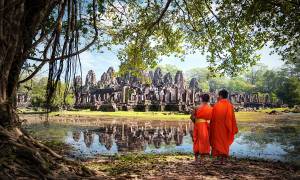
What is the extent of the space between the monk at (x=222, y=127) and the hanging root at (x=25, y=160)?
195 inches

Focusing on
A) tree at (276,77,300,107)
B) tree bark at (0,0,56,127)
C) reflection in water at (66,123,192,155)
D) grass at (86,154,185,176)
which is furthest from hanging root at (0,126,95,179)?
tree at (276,77,300,107)

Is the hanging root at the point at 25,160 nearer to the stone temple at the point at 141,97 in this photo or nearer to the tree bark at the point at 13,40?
the tree bark at the point at 13,40

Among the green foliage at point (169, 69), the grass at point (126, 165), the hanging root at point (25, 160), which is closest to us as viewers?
the hanging root at point (25, 160)

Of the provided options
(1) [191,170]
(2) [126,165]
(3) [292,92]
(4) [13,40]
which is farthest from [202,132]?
(3) [292,92]

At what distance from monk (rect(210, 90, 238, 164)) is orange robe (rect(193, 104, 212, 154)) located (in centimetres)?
20

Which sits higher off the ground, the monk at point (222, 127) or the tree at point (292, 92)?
the tree at point (292, 92)

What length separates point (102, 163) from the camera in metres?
9.09

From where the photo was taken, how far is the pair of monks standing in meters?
9.86

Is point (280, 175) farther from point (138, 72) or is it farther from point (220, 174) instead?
point (138, 72)

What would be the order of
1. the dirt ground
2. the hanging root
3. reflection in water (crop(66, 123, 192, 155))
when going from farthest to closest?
reflection in water (crop(66, 123, 192, 155))
the dirt ground
the hanging root

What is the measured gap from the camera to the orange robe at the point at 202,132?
389 inches

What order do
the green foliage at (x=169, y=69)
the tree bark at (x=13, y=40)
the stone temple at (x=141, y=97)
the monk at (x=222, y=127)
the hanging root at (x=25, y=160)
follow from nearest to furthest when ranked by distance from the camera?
the hanging root at (x=25, y=160) → the tree bark at (x=13, y=40) → the monk at (x=222, y=127) → the stone temple at (x=141, y=97) → the green foliage at (x=169, y=69)

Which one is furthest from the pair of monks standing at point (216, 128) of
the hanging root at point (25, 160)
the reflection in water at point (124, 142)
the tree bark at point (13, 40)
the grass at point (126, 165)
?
the tree bark at point (13, 40)

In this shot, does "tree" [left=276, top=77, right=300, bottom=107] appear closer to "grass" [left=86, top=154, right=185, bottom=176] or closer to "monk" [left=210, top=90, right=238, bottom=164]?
"monk" [left=210, top=90, right=238, bottom=164]
